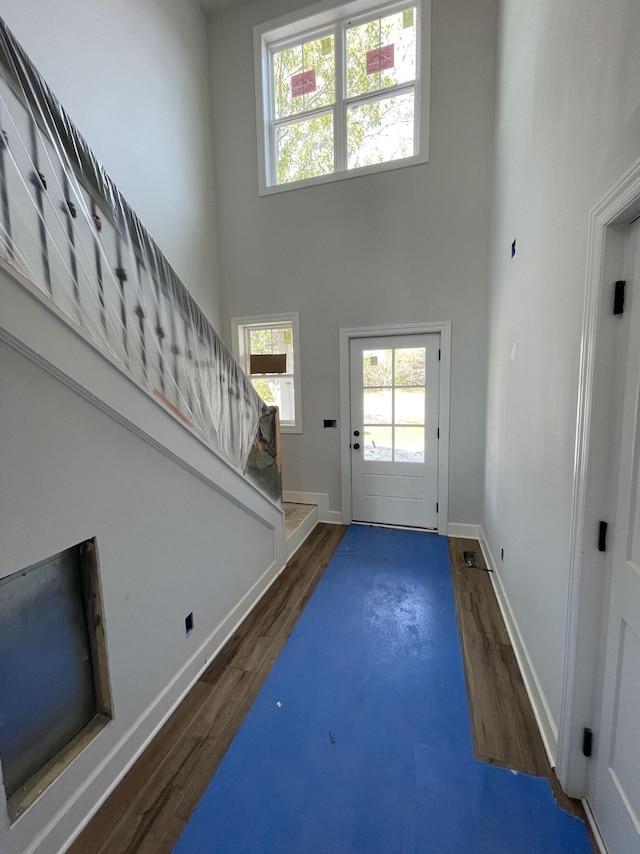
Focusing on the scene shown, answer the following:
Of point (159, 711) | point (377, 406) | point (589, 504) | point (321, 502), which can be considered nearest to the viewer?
point (589, 504)

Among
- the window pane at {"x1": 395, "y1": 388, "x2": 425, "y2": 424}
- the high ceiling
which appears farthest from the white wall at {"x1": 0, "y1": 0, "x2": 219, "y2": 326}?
the window pane at {"x1": 395, "y1": 388, "x2": 425, "y2": 424}

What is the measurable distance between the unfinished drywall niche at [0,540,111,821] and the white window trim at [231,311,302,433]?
2638mm

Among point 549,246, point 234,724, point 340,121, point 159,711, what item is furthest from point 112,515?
point 340,121

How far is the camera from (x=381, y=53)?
3.34 meters

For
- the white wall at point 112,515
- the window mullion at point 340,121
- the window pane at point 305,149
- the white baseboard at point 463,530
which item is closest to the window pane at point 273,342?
the window pane at point 305,149

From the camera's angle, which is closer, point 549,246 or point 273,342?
point 549,246

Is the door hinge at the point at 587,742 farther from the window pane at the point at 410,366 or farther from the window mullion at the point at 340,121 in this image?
the window mullion at the point at 340,121

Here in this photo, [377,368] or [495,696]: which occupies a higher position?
[377,368]

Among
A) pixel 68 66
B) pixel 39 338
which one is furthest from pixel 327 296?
pixel 39 338

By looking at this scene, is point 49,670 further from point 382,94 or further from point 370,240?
point 382,94

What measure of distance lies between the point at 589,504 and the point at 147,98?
430cm

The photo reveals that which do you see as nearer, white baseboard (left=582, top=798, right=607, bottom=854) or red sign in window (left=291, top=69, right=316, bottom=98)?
white baseboard (left=582, top=798, right=607, bottom=854)

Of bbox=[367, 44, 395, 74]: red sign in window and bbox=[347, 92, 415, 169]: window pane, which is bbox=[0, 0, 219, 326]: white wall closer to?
bbox=[347, 92, 415, 169]: window pane

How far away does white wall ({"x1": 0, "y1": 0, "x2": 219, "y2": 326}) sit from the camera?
2.31 metres
